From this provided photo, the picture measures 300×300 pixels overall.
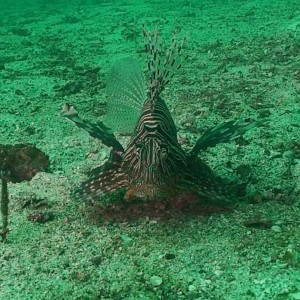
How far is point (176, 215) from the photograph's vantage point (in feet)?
15.4

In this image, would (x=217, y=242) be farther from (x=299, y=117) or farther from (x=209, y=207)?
(x=299, y=117)

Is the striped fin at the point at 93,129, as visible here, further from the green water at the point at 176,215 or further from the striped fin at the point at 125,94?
the striped fin at the point at 125,94

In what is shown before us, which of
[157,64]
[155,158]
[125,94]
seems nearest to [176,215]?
[155,158]

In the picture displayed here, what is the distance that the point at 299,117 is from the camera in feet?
23.6

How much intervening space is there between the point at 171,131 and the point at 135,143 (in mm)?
480

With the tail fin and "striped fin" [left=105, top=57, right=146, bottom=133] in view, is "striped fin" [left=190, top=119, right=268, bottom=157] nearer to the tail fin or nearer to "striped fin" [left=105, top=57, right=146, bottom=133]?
the tail fin

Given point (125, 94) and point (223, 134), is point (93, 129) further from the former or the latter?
point (125, 94)

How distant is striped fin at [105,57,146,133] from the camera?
20.6 feet

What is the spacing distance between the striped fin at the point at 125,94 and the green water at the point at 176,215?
1.75 feet

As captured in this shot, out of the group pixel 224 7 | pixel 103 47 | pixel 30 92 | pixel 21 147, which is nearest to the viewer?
pixel 21 147

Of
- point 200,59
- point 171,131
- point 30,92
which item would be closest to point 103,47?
point 200,59

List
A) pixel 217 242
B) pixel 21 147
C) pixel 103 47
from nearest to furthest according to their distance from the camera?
pixel 217 242
pixel 21 147
pixel 103 47

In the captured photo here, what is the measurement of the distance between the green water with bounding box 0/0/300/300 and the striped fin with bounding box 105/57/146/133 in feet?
1.75

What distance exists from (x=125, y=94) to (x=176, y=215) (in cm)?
231
